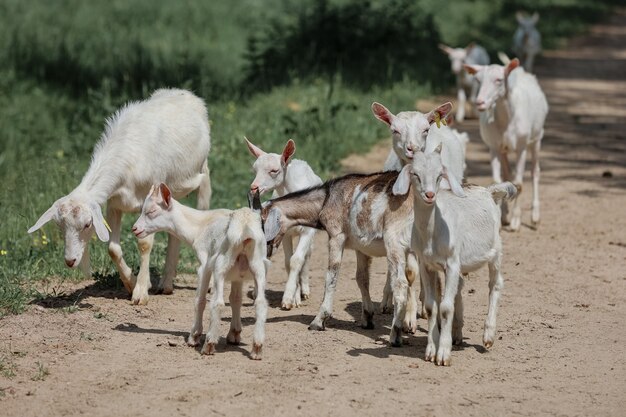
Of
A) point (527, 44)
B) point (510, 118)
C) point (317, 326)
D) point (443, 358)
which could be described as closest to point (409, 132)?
point (317, 326)

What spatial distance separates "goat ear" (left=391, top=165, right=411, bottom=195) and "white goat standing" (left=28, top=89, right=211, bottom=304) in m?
2.35

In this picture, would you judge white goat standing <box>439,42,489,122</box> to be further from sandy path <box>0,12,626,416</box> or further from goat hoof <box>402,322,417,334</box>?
goat hoof <box>402,322,417,334</box>

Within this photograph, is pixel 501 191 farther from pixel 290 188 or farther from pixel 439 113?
pixel 290 188

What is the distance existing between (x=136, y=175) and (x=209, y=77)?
1004 cm

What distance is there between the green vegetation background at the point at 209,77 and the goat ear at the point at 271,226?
6.43 feet

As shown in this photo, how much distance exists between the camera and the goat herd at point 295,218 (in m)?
7.50

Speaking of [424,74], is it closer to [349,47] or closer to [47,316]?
[349,47]

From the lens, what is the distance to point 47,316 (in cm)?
848

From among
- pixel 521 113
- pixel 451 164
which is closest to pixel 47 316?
pixel 451 164

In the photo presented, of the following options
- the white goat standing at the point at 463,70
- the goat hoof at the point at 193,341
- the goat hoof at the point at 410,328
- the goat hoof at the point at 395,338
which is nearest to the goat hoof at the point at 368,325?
the goat hoof at the point at 410,328

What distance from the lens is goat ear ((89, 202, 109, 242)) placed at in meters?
8.46

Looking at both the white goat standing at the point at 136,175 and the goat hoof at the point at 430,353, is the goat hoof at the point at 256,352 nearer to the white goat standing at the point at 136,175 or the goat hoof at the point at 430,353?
the goat hoof at the point at 430,353

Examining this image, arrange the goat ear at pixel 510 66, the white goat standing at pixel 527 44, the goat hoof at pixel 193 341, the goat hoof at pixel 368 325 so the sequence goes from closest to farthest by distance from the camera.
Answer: the goat hoof at pixel 193 341 < the goat hoof at pixel 368 325 < the goat ear at pixel 510 66 < the white goat standing at pixel 527 44

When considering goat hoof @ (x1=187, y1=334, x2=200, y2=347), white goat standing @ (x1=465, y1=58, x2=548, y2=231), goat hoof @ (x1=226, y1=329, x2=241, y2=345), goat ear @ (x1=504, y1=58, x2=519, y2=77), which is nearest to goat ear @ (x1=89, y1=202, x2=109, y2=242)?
goat hoof @ (x1=187, y1=334, x2=200, y2=347)
